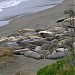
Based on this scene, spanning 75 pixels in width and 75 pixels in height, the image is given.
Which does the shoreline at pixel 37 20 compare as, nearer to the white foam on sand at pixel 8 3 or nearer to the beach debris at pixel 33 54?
the white foam on sand at pixel 8 3

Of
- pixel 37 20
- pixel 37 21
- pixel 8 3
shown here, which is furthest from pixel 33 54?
pixel 8 3

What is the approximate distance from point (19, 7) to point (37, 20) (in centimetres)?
482

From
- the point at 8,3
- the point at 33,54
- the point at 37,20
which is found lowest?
the point at 8,3

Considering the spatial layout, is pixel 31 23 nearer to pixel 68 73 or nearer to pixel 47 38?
pixel 47 38

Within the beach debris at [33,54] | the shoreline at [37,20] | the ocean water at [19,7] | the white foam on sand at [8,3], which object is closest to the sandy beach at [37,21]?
the shoreline at [37,20]

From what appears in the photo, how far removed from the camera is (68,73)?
5777mm

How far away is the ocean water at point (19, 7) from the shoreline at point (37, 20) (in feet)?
2.36

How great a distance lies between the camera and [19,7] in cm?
2153

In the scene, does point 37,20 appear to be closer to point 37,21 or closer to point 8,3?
point 37,21

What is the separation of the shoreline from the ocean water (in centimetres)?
72

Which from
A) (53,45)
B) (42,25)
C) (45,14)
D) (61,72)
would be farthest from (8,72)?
(45,14)

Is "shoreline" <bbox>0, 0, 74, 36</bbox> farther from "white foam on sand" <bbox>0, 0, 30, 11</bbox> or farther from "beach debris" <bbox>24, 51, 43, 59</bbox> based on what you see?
"beach debris" <bbox>24, 51, 43, 59</bbox>

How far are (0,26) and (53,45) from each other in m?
6.63

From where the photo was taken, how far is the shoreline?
612 inches
